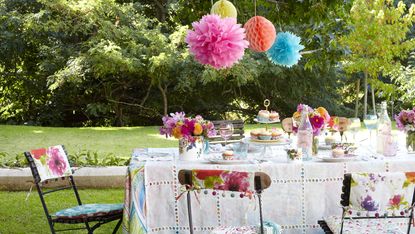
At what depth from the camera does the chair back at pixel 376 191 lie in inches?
96.3

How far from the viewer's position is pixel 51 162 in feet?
11.5

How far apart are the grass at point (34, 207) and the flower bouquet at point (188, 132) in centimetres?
136

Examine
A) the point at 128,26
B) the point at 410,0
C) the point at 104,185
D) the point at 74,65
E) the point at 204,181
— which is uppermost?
the point at 410,0

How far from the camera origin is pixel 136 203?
305 centimetres

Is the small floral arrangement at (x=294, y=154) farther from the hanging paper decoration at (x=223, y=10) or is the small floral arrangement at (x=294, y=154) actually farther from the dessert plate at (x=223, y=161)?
the hanging paper decoration at (x=223, y=10)

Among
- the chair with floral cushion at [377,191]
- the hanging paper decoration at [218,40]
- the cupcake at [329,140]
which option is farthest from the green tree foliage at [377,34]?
the hanging paper decoration at [218,40]

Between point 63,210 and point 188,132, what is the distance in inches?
34.6

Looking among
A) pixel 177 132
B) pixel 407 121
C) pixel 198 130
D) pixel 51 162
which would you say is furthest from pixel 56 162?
pixel 407 121

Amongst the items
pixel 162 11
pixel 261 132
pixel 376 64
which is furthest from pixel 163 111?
pixel 261 132

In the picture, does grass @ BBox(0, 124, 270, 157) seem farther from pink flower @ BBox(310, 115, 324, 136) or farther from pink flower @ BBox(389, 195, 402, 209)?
pink flower @ BBox(389, 195, 402, 209)

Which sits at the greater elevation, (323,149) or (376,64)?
(376,64)

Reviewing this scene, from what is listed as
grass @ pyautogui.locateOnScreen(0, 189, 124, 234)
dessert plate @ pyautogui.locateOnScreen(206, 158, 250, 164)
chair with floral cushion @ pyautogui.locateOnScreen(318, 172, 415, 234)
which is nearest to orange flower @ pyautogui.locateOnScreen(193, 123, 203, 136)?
dessert plate @ pyautogui.locateOnScreen(206, 158, 250, 164)

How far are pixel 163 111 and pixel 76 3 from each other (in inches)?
126

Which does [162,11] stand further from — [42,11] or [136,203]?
[136,203]
